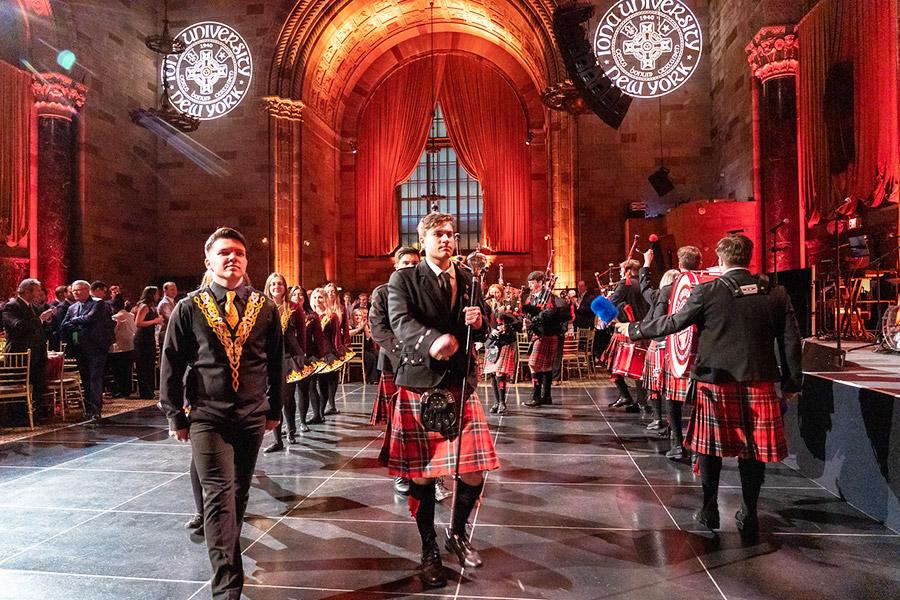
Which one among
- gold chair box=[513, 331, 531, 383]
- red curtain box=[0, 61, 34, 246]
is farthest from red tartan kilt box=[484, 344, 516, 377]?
red curtain box=[0, 61, 34, 246]

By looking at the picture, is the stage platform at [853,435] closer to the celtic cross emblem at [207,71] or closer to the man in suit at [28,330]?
the man in suit at [28,330]

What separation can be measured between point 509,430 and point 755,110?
8157mm

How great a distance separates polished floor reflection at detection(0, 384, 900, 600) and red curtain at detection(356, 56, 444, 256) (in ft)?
43.1

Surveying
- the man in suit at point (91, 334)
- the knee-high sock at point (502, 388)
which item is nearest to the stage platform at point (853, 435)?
the knee-high sock at point (502, 388)

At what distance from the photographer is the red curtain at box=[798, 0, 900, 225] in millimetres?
7414

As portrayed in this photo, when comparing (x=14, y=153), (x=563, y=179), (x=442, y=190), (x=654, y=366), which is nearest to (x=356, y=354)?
(x=563, y=179)

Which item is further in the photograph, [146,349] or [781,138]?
[781,138]

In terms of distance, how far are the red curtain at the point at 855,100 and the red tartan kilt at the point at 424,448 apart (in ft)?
24.4

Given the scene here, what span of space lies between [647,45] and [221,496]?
14.0 m

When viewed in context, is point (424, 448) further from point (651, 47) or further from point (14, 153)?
point (651, 47)

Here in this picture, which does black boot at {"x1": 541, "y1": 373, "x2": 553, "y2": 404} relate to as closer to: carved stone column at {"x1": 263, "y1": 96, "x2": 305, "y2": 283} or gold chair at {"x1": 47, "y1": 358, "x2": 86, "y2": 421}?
gold chair at {"x1": 47, "y1": 358, "x2": 86, "y2": 421}

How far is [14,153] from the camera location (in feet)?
36.0

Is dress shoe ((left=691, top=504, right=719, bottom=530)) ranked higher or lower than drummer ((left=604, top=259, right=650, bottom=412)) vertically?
lower

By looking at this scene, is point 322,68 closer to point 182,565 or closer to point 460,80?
point 460,80
